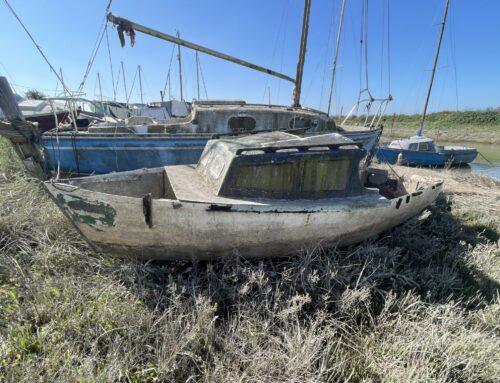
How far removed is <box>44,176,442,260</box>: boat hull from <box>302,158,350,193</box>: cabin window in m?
0.25

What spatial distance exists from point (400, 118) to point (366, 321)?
47.3 meters

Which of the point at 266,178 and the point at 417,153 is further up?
the point at 266,178

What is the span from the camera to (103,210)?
328 cm

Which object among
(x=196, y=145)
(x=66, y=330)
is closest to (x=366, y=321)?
(x=66, y=330)

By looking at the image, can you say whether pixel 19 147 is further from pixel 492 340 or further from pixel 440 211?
pixel 440 211

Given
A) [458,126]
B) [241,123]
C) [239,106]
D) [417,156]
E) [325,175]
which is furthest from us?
[458,126]

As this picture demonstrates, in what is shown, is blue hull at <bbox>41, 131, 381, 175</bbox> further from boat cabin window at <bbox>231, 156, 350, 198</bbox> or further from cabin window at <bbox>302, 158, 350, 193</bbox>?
cabin window at <bbox>302, 158, 350, 193</bbox>

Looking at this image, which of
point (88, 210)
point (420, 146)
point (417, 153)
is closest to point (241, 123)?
point (88, 210)

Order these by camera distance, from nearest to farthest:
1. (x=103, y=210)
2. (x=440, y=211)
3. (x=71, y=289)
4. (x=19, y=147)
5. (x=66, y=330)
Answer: (x=66, y=330), (x=71, y=289), (x=103, y=210), (x=19, y=147), (x=440, y=211)

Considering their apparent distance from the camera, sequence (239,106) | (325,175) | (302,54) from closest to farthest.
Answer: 1. (325,175)
2. (239,106)
3. (302,54)

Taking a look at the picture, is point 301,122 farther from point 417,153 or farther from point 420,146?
point 420,146

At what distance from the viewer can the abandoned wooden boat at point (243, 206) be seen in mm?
3301

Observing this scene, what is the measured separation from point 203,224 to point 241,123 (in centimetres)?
519

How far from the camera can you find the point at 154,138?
282 inches
